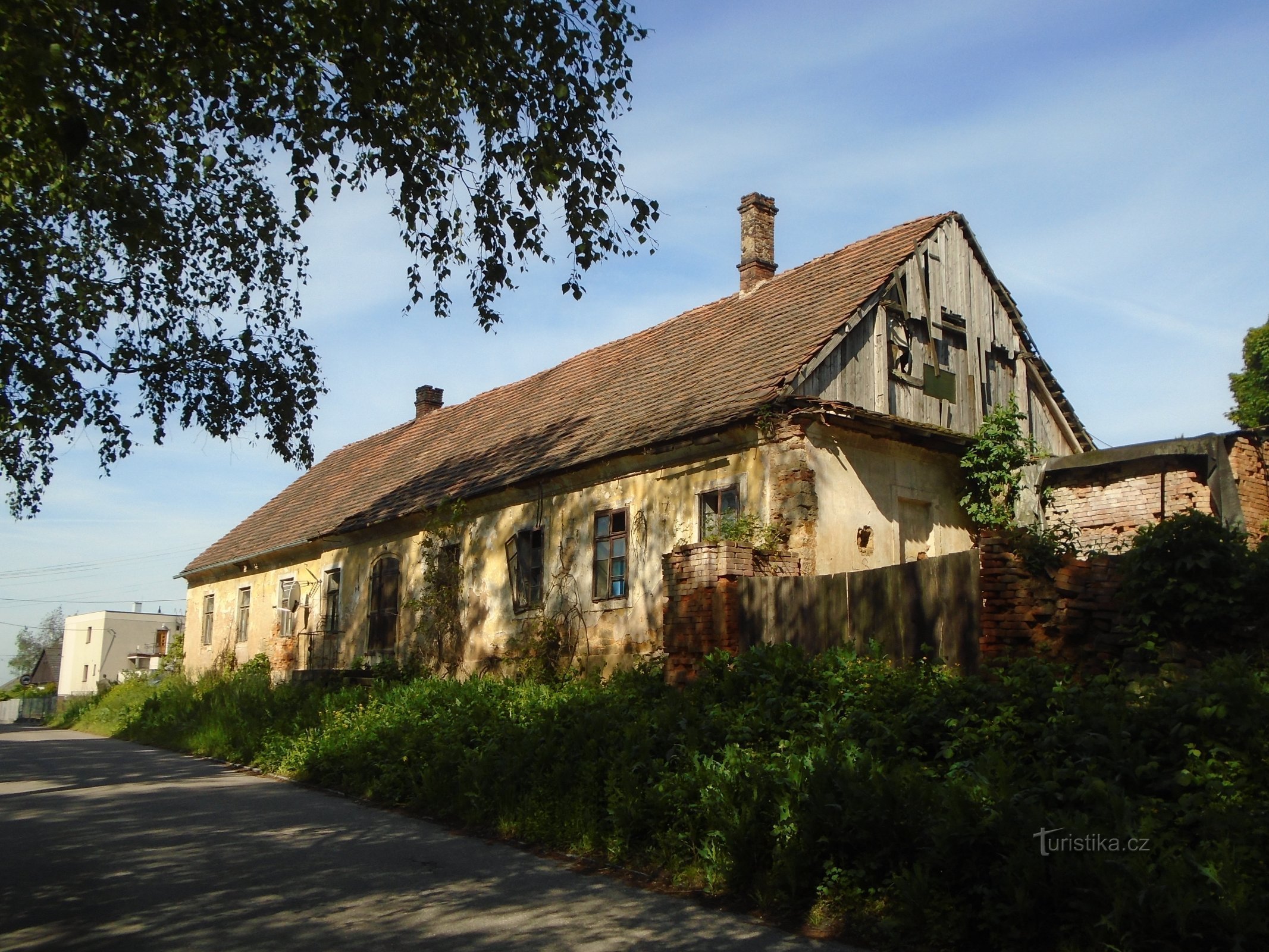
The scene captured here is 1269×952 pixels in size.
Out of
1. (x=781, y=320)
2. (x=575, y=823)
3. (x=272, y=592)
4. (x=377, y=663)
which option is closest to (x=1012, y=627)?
(x=575, y=823)

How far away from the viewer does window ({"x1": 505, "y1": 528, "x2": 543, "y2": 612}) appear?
1773cm

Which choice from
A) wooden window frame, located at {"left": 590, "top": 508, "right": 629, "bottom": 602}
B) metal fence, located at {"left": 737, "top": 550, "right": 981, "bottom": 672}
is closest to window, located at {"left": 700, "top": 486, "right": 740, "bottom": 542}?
wooden window frame, located at {"left": 590, "top": 508, "right": 629, "bottom": 602}

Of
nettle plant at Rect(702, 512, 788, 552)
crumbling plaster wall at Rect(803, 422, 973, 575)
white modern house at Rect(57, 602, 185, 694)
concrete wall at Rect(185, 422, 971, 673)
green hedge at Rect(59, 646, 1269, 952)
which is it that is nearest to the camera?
green hedge at Rect(59, 646, 1269, 952)

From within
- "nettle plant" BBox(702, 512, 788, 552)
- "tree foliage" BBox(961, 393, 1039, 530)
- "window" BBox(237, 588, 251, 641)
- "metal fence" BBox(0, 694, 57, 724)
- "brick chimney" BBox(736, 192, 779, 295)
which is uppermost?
"brick chimney" BBox(736, 192, 779, 295)

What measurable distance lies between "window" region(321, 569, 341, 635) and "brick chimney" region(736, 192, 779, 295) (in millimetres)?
11273

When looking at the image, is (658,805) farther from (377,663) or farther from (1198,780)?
(377,663)

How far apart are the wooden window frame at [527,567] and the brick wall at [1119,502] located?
25.9ft

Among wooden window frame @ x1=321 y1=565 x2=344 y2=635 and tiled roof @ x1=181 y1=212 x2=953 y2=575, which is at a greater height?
tiled roof @ x1=181 y1=212 x2=953 y2=575

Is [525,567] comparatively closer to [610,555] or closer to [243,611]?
[610,555]

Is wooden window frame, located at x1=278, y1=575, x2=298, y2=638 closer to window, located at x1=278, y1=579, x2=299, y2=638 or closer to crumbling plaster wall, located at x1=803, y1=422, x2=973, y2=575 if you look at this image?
window, located at x1=278, y1=579, x2=299, y2=638

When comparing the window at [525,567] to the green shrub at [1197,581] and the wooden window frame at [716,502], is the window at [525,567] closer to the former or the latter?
the wooden window frame at [716,502]

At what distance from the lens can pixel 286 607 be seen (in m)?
27.3

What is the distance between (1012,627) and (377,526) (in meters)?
15.3

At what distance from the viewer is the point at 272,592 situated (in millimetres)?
28219
